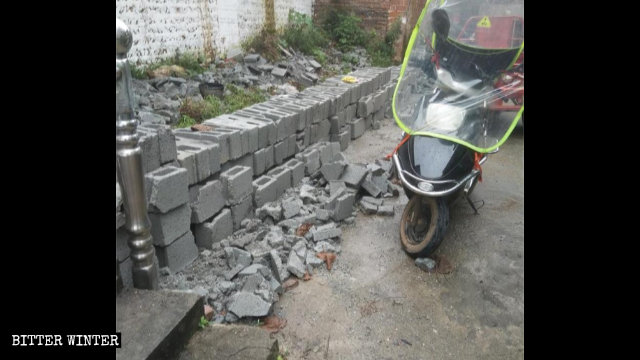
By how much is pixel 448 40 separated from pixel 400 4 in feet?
26.1

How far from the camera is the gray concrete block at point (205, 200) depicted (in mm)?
3692

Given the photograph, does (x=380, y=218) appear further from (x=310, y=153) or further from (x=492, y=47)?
(x=492, y=47)

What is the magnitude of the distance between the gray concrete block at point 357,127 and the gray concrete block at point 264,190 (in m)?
2.97

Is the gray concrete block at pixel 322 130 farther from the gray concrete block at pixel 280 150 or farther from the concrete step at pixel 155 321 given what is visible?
the concrete step at pixel 155 321

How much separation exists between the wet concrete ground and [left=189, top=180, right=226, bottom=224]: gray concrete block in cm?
99

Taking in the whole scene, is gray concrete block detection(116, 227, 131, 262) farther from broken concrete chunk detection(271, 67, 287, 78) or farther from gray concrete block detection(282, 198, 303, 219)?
broken concrete chunk detection(271, 67, 287, 78)

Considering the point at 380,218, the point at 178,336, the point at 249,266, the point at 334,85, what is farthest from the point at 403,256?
the point at 334,85

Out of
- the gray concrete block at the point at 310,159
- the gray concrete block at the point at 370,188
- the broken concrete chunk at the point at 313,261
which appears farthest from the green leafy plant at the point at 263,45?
the broken concrete chunk at the point at 313,261

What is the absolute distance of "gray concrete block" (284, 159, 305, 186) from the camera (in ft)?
16.9

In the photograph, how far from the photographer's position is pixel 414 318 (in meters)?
3.35

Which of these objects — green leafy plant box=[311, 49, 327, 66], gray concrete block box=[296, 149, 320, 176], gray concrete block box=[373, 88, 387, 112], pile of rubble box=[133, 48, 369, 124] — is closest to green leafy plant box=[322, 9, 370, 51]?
green leafy plant box=[311, 49, 327, 66]
